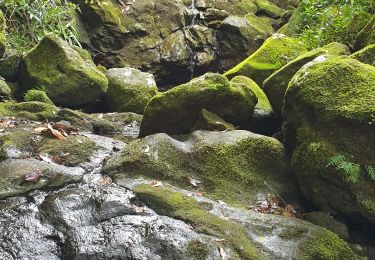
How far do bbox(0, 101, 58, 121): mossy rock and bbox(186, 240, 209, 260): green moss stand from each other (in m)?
4.44

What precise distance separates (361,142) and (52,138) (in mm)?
3987

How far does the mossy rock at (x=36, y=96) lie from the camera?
8196mm

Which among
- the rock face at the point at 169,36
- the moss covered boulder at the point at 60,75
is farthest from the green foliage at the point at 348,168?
the rock face at the point at 169,36

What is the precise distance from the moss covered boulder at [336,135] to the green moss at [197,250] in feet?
5.13

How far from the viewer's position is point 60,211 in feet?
13.3

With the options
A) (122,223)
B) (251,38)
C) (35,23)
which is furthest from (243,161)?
(251,38)

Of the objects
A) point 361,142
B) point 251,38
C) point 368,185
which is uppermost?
point 361,142

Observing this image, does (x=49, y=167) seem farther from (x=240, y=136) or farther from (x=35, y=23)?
(x=35, y=23)

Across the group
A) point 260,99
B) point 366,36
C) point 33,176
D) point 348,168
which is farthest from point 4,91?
point 348,168

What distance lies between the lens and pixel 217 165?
16.7 ft

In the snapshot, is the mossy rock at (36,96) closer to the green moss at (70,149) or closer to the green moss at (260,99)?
the green moss at (70,149)

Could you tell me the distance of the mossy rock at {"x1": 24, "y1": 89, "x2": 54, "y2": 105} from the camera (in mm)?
8196

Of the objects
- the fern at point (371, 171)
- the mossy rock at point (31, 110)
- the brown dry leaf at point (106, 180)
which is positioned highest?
the fern at point (371, 171)

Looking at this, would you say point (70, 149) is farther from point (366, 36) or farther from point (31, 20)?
point (31, 20)
